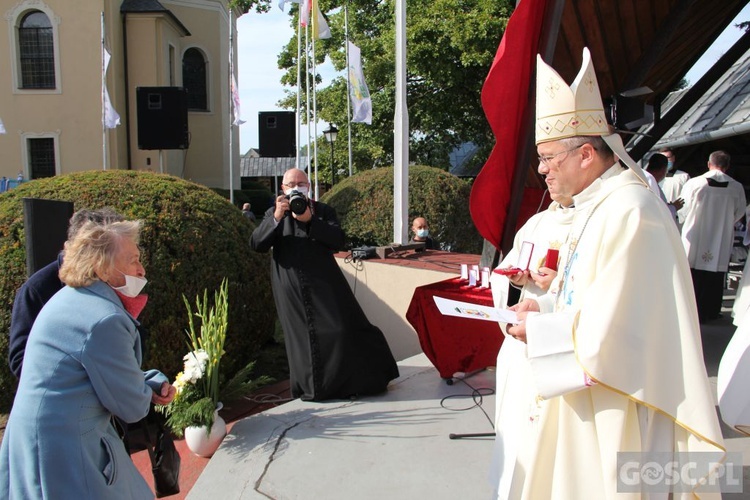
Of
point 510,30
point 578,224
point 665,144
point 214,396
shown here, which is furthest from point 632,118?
point 665,144

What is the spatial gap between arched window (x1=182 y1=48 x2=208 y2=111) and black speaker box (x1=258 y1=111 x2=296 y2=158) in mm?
15407

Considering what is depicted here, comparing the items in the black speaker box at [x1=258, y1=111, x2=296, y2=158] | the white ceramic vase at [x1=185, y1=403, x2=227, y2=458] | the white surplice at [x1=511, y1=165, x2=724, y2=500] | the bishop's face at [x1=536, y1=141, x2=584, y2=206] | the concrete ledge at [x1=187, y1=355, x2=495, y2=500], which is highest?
the black speaker box at [x1=258, y1=111, x2=296, y2=158]

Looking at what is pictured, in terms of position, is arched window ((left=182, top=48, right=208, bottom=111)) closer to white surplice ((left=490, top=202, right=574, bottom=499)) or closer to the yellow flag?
the yellow flag

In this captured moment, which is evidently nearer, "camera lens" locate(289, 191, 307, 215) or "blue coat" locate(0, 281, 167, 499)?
"blue coat" locate(0, 281, 167, 499)

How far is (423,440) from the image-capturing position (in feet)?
12.3

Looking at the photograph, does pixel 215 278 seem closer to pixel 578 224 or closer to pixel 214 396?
pixel 214 396

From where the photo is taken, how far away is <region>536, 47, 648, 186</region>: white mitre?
83.9 inches

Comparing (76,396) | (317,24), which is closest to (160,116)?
(317,24)

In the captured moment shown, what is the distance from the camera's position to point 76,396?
2117mm

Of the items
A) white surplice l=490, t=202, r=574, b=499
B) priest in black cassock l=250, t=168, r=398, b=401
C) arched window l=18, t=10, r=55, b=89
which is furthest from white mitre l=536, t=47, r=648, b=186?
arched window l=18, t=10, r=55, b=89

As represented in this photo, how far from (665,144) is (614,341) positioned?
33.6 feet

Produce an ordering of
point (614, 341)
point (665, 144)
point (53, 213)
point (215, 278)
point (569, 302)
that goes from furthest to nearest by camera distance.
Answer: point (665, 144) < point (215, 278) < point (53, 213) < point (569, 302) < point (614, 341)

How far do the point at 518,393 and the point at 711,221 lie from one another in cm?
555

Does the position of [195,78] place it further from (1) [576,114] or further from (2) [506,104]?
(1) [576,114]
